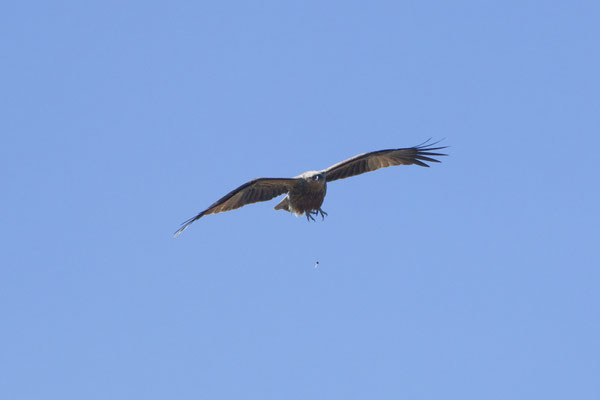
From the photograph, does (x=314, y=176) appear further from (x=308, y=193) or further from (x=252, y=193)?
(x=252, y=193)

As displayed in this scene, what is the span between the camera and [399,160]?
21688mm

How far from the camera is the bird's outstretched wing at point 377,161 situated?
2077cm

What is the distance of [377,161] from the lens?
21.5m

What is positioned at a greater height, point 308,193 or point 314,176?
point 314,176

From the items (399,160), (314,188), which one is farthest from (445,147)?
(314,188)

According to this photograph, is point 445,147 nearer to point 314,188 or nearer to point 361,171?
point 361,171

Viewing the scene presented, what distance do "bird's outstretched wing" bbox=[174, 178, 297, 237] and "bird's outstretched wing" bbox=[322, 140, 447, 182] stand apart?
1.64m

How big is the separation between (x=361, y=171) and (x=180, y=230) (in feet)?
18.1

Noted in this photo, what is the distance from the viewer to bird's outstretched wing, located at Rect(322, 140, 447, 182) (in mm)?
20766

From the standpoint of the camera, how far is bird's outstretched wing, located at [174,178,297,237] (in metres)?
18.5

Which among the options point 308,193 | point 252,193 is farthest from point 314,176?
point 252,193

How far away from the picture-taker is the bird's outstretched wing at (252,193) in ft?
60.8

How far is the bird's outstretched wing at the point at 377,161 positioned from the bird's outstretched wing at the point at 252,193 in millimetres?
1638

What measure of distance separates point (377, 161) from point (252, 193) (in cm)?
379
